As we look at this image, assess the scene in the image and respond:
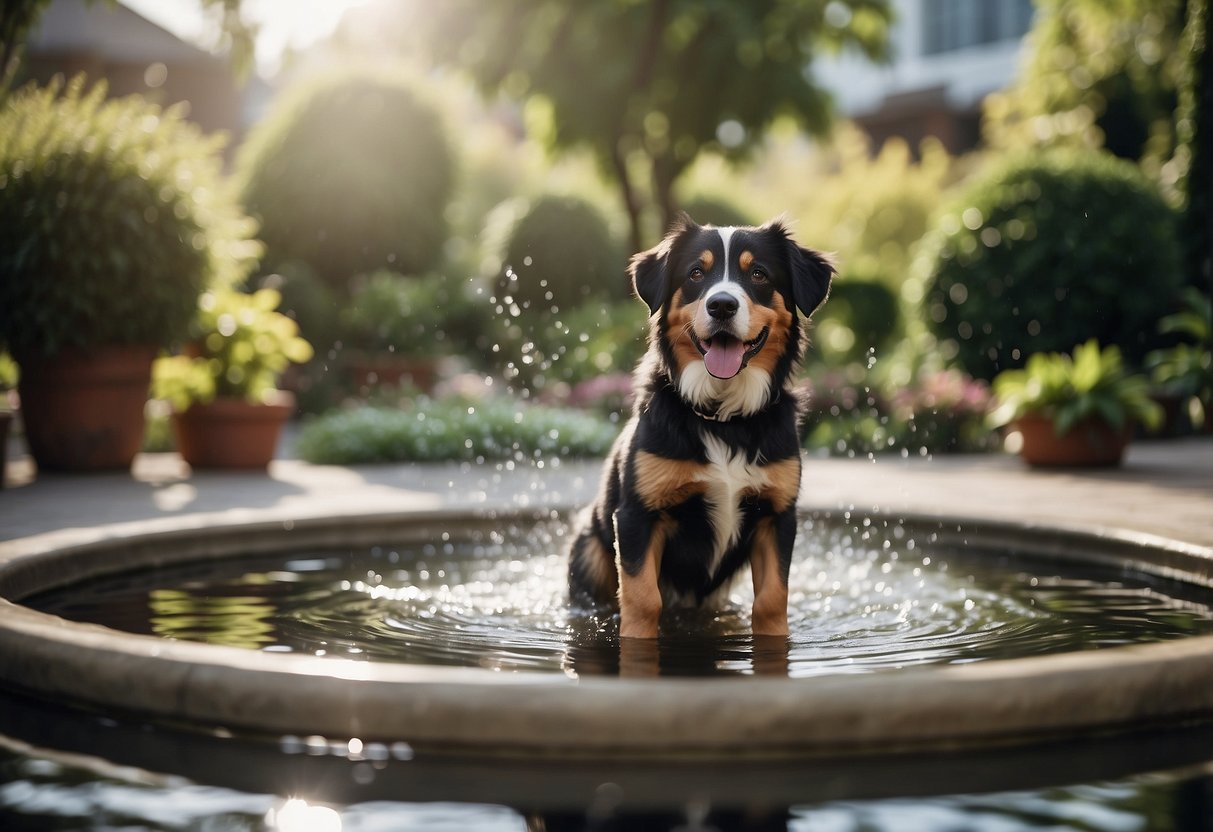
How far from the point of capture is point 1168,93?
20453 mm

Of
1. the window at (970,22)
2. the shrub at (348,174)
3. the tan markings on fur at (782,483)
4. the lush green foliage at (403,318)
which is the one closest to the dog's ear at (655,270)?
the tan markings on fur at (782,483)

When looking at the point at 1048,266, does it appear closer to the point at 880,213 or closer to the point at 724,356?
the point at 724,356

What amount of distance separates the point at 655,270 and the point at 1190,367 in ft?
29.9

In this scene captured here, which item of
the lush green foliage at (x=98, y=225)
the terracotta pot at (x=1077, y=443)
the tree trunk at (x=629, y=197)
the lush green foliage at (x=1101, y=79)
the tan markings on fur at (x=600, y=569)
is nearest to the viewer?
the tan markings on fur at (x=600, y=569)

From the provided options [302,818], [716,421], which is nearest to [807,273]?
[716,421]

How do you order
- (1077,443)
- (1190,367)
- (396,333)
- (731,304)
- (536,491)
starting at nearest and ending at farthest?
1. (731,304)
2. (536,491)
3. (1077,443)
4. (1190,367)
5. (396,333)

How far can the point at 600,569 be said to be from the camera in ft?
15.7

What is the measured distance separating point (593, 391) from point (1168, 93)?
13.0 meters

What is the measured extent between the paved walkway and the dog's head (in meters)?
2.45

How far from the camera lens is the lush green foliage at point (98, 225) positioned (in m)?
8.93

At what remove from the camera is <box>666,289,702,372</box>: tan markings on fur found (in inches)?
164

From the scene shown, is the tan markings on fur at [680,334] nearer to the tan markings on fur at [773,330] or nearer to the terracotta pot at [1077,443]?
the tan markings on fur at [773,330]

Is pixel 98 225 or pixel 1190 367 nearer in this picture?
pixel 98 225

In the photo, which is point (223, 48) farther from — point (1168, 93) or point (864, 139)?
point (864, 139)
